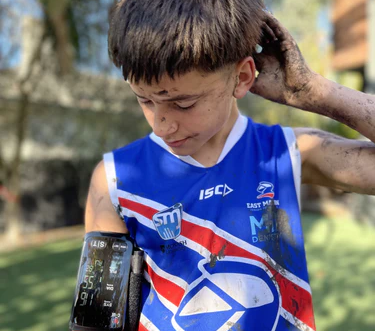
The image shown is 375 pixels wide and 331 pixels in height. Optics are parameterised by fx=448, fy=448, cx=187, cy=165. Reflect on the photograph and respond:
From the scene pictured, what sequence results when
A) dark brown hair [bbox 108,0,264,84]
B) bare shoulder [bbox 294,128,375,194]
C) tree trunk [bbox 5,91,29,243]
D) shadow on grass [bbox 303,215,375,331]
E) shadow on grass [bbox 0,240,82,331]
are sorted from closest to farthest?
dark brown hair [bbox 108,0,264,84]
bare shoulder [bbox 294,128,375,194]
shadow on grass [bbox 303,215,375,331]
shadow on grass [bbox 0,240,82,331]
tree trunk [bbox 5,91,29,243]

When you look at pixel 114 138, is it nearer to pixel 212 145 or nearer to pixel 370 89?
pixel 370 89

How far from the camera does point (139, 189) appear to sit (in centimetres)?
146

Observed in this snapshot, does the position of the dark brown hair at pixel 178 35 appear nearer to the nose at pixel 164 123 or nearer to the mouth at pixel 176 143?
the nose at pixel 164 123

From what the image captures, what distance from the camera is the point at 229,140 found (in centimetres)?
154

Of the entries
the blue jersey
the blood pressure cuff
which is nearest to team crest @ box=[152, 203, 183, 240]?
the blue jersey

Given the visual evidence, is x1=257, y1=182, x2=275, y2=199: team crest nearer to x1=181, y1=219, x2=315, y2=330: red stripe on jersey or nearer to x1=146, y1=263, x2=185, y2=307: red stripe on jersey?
x1=181, y1=219, x2=315, y2=330: red stripe on jersey

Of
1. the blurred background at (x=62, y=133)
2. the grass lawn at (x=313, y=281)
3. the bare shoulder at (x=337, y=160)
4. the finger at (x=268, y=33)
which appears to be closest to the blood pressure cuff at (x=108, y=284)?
the bare shoulder at (x=337, y=160)

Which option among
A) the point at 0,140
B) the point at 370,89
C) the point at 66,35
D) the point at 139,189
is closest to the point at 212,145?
the point at 139,189

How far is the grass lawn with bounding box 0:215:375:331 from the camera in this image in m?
4.91

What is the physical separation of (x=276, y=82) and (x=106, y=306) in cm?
93

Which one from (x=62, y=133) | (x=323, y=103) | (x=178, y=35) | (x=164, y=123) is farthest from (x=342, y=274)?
(x=62, y=133)

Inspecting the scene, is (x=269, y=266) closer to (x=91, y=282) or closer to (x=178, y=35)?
(x=91, y=282)

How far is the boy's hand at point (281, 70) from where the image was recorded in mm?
1497

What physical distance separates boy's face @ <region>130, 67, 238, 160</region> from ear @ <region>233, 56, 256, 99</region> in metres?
0.03
